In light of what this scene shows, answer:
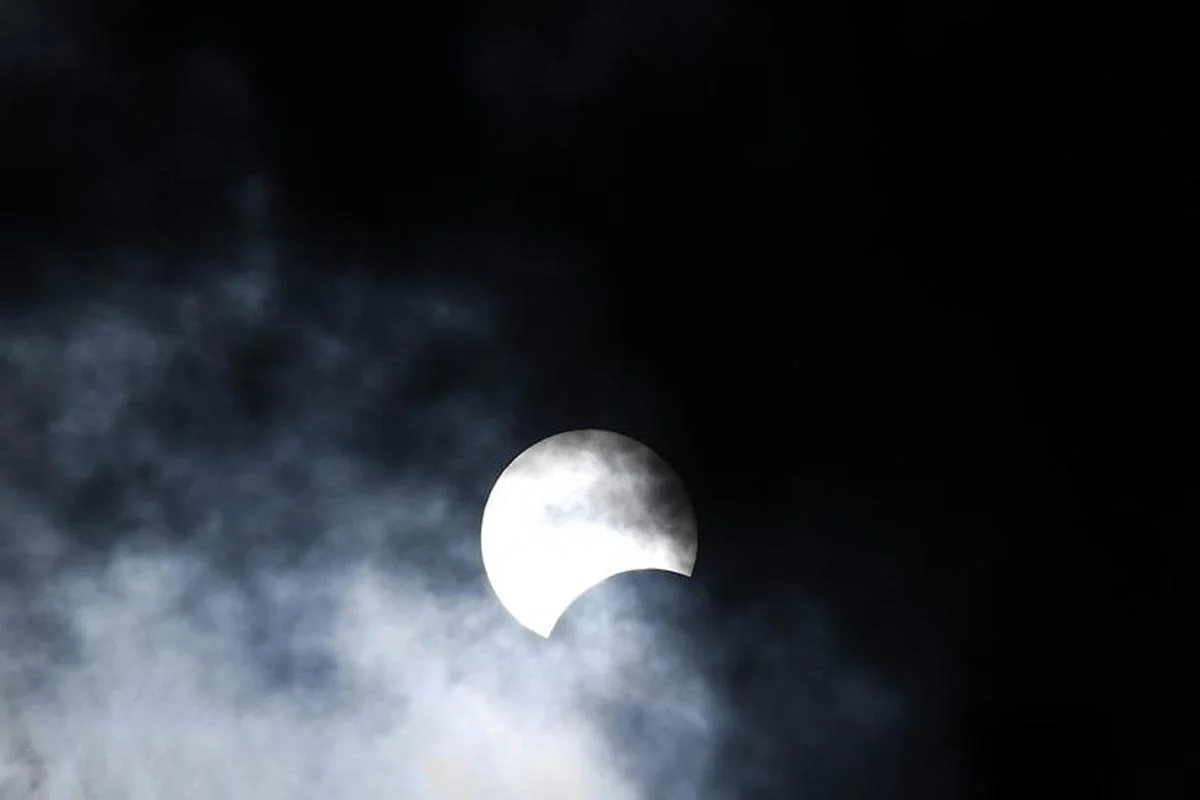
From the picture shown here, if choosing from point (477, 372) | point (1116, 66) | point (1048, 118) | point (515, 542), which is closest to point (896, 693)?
point (515, 542)

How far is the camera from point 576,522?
8719 millimetres

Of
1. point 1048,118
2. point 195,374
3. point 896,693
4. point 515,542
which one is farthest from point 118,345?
point 1048,118

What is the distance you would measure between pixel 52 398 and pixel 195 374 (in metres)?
1.24

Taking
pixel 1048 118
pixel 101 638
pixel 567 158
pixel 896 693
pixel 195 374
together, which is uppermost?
pixel 1048 118

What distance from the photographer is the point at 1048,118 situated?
28.2ft

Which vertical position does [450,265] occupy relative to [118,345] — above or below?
above

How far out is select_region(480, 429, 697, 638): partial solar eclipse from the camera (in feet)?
28.0

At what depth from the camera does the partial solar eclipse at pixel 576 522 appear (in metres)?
8.55

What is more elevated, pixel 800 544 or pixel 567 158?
pixel 567 158

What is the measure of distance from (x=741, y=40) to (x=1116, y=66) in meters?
3.02

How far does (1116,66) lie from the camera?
8.59m

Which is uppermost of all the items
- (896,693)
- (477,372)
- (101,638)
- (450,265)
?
(450,265)

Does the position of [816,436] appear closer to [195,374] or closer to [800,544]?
[800,544]

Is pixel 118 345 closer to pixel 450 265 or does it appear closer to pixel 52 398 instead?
pixel 52 398
